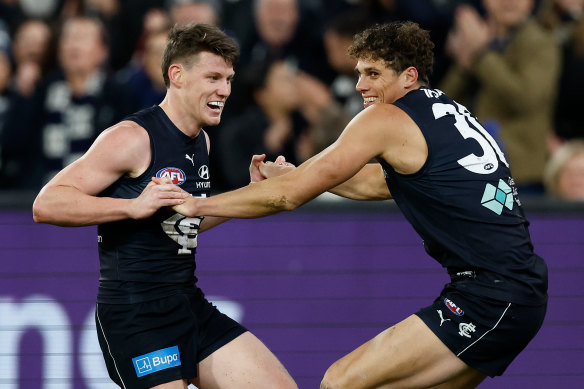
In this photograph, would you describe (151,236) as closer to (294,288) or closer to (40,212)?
(40,212)

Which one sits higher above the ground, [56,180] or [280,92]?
[280,92]

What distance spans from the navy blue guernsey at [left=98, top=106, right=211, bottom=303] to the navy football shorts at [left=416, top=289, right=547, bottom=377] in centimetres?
134

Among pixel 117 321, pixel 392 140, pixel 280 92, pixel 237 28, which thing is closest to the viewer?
pixel 392 140

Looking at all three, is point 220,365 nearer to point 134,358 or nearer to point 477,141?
point 134,358

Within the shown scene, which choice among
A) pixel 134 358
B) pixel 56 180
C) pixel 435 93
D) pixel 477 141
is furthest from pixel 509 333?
pixel 56 180

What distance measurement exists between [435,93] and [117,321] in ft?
6.49

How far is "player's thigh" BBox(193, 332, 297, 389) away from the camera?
15.9 ft

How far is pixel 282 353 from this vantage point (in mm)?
6254

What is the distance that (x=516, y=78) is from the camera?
7250 mm

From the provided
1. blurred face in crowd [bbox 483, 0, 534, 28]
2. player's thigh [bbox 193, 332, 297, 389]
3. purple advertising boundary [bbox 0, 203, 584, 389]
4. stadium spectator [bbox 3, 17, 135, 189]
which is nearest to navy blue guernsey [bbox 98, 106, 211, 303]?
player's thigh [bbox 193, 332, 297, 389]

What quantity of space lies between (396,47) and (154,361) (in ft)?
6.51

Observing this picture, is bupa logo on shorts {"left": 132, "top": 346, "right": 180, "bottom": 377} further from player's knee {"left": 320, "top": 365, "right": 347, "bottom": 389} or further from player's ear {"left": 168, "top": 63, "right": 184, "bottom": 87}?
player's ear {"left": 168, "top": 63, "right": 184, "bottom": 87}

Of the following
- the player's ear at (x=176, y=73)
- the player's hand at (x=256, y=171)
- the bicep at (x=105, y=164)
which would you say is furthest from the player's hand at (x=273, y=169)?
the bicep at (x=105, y=164)

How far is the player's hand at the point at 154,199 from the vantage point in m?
4.40
